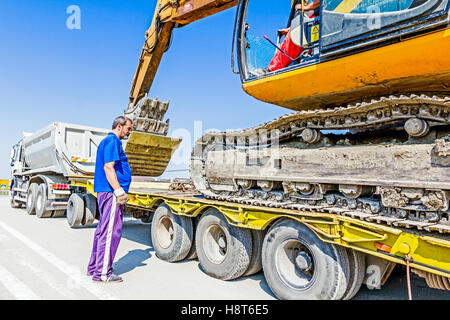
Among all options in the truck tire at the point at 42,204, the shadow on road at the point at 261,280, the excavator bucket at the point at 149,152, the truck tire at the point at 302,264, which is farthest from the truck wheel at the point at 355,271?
the truck tire at the point at 42,204

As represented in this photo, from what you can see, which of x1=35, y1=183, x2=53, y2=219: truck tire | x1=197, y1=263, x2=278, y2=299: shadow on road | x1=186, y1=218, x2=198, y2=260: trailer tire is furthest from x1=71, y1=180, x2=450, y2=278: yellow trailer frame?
x1=35, y1=183, x2=53, y2=219: truck tire

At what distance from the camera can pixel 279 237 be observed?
12.6ft

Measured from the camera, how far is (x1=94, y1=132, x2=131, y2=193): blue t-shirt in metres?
4.37

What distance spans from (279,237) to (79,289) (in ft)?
7.95

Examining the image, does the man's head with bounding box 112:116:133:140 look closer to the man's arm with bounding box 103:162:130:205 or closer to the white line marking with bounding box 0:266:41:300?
the man's arm with bounding box 103:162:130:205

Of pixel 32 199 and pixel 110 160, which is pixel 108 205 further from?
pixel 32 199

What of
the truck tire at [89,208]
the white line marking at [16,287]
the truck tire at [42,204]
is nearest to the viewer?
the white line marking at [16,287]

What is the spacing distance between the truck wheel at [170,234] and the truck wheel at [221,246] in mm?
307

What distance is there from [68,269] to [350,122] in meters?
4.22

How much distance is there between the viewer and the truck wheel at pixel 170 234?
527 centimetres

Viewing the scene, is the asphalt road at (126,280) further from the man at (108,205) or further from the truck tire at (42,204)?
the truck tire at (42,204)

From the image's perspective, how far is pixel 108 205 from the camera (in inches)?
173

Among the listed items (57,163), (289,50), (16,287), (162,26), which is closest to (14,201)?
(57,163)
